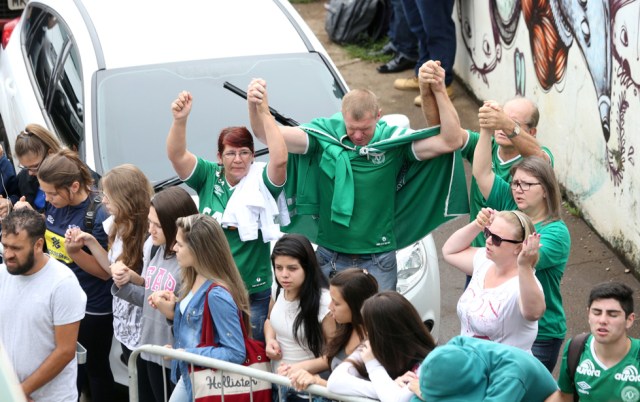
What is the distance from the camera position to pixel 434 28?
36.4 ft

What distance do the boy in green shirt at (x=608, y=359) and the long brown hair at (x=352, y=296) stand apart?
0.97 m

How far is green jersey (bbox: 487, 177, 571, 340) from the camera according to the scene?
527cm

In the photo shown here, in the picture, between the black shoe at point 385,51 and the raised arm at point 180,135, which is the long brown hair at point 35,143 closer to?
the raised arm at point 180,135

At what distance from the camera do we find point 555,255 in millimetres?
5285

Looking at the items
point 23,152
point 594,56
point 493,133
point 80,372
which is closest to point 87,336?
point 80,372

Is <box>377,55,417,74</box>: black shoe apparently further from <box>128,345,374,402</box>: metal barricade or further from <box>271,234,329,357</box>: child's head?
<box>128,345,374,402</box>: metal barricade

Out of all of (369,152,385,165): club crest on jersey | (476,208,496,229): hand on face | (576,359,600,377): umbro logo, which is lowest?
(576,359,600,377): umbro logo

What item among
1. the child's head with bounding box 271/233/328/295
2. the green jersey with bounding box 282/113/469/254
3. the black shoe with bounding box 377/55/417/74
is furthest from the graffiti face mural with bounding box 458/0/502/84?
the child's head with bounding box 271/233/328/295

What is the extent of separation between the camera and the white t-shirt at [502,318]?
16.6 ft

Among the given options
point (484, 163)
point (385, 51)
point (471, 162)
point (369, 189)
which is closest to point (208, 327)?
point (369, 189)

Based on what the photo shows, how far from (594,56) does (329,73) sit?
2.10 meters

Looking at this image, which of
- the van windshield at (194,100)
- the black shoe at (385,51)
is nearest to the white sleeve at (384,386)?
the van windshield at (194,100)

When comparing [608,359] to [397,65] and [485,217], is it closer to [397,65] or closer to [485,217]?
[485,217]

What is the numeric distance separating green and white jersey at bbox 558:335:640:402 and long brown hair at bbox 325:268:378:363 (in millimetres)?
975
